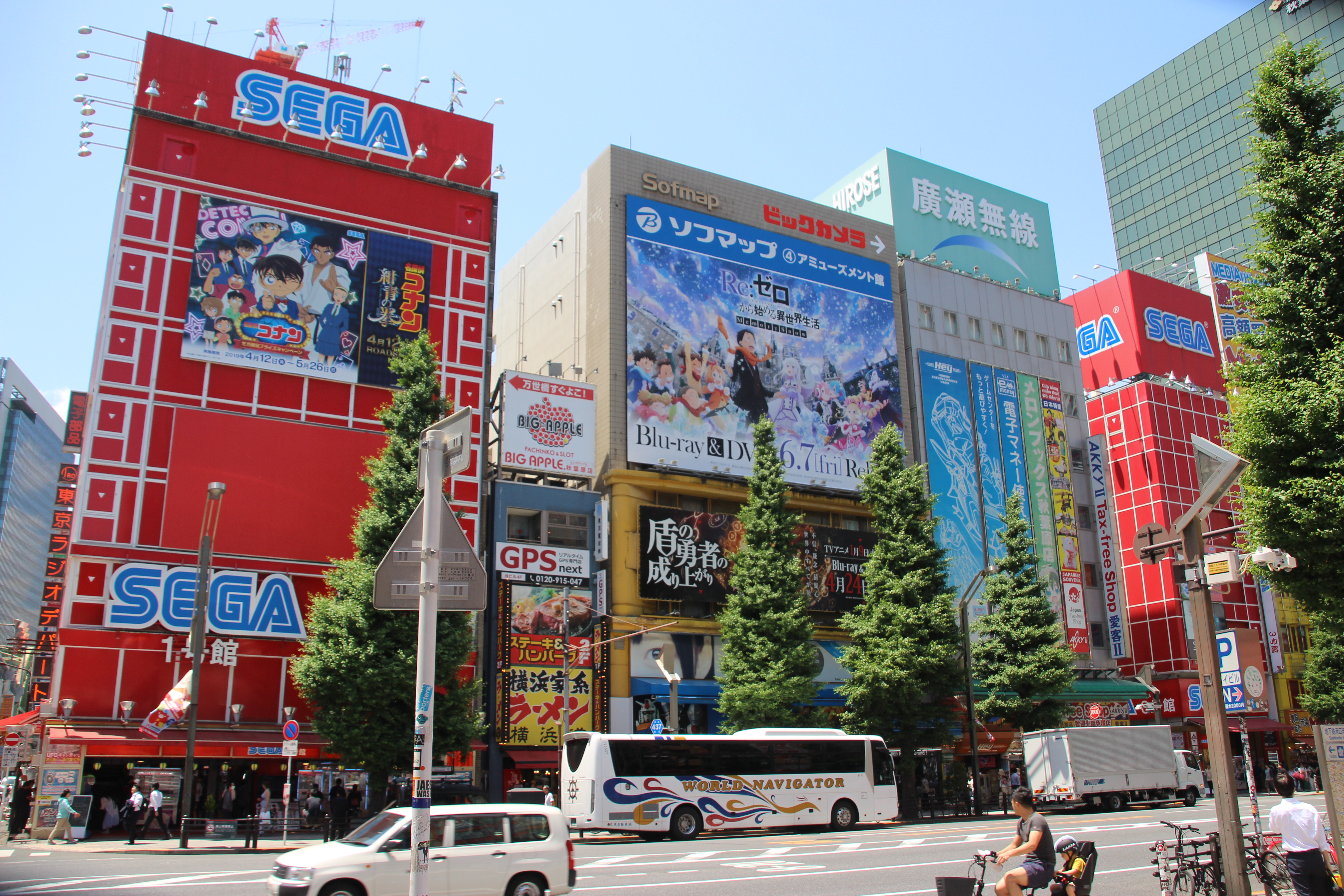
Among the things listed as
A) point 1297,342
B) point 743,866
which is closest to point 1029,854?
point 743,866

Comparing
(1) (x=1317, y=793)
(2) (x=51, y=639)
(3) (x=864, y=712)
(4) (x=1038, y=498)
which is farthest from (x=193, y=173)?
(1) (x=1317, y=793)

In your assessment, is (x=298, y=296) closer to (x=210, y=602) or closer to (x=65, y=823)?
(x=210, y=602)

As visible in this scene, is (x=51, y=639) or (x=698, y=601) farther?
(x=698, y=601)

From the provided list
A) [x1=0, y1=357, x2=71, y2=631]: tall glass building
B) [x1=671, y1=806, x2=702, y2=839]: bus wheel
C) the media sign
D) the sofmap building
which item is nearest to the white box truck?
the sofmap building

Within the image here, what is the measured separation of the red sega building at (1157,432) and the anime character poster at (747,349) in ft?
59.6

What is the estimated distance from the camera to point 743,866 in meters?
17.9

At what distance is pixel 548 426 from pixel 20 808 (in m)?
20.2

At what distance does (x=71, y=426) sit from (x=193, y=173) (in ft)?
40.8

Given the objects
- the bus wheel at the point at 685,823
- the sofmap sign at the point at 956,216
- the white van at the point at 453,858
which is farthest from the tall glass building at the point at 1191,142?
the white van at the point at 453,858

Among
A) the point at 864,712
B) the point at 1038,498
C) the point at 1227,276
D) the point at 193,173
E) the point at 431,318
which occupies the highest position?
the point at 1227,276

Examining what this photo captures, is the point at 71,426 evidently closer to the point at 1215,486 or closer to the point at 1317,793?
the point at 1215,486

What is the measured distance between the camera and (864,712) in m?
33.9

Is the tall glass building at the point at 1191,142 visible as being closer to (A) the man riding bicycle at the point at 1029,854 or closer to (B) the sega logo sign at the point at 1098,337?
(B) the sega logo sign at the point at 1098,337

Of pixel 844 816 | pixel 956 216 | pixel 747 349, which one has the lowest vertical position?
pixel 844 816
